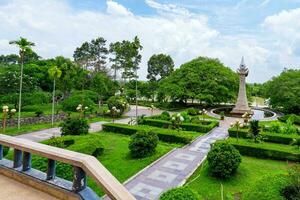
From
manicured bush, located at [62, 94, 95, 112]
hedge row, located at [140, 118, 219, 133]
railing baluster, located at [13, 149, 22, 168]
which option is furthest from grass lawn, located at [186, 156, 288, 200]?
manicured bush, located at [62, 94, 95, 112]

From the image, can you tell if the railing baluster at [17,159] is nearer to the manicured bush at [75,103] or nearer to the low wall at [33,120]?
the low wall at [33,120]

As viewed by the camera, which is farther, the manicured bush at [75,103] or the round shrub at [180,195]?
the manicured bush at [75,103]

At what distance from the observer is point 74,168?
3.82 meters

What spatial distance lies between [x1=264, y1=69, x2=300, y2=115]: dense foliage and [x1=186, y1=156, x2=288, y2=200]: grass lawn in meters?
22.1

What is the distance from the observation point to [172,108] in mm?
43375

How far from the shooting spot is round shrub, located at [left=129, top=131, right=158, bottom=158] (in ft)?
47.4

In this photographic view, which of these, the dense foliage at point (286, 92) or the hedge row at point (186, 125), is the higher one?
the dense foliage at point (286, 92)

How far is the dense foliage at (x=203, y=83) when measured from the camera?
39750 mm

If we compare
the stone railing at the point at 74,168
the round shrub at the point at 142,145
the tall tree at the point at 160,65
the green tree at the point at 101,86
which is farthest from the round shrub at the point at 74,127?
the tall tree at the point at 160,65

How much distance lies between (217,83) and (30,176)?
1518 inches

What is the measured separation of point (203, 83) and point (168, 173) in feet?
96.9

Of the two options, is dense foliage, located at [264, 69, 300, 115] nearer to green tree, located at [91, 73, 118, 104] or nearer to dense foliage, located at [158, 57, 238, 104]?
dense foliage, located at [158, 57, 238, 104]

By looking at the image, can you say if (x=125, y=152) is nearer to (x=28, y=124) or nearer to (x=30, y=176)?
(x=30, y=176)

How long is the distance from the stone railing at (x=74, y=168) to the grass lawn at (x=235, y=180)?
714 centimetres
